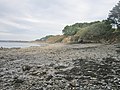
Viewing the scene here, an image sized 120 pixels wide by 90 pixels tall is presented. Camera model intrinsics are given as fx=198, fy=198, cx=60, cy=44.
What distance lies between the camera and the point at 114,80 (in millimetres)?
12984

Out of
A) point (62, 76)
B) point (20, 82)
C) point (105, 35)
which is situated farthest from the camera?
point (105, 35)

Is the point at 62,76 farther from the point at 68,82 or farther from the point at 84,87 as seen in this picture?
the point at 84,87

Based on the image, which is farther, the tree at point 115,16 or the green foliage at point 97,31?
the green foliage at point 97,31

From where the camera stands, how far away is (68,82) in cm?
1286

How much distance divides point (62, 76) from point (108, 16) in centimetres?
5821

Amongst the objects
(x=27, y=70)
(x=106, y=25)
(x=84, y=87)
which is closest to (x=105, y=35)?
(x=106, y=25)

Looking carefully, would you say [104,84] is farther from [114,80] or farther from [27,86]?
[27,86]

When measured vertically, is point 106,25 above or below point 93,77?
above

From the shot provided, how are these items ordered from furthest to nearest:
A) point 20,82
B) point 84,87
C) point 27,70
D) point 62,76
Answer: point 27,70, point 62,76, point 20,82, point 84,87

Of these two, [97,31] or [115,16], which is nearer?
[115,16]

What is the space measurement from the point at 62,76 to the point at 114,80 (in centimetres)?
384

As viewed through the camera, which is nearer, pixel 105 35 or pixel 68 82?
pixel 68 82

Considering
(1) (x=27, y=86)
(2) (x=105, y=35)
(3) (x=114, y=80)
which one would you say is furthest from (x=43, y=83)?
(2) (x=105, y=35)

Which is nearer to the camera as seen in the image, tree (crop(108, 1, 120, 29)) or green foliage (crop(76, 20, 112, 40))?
tree (crop(108, 1, 120, 29))
